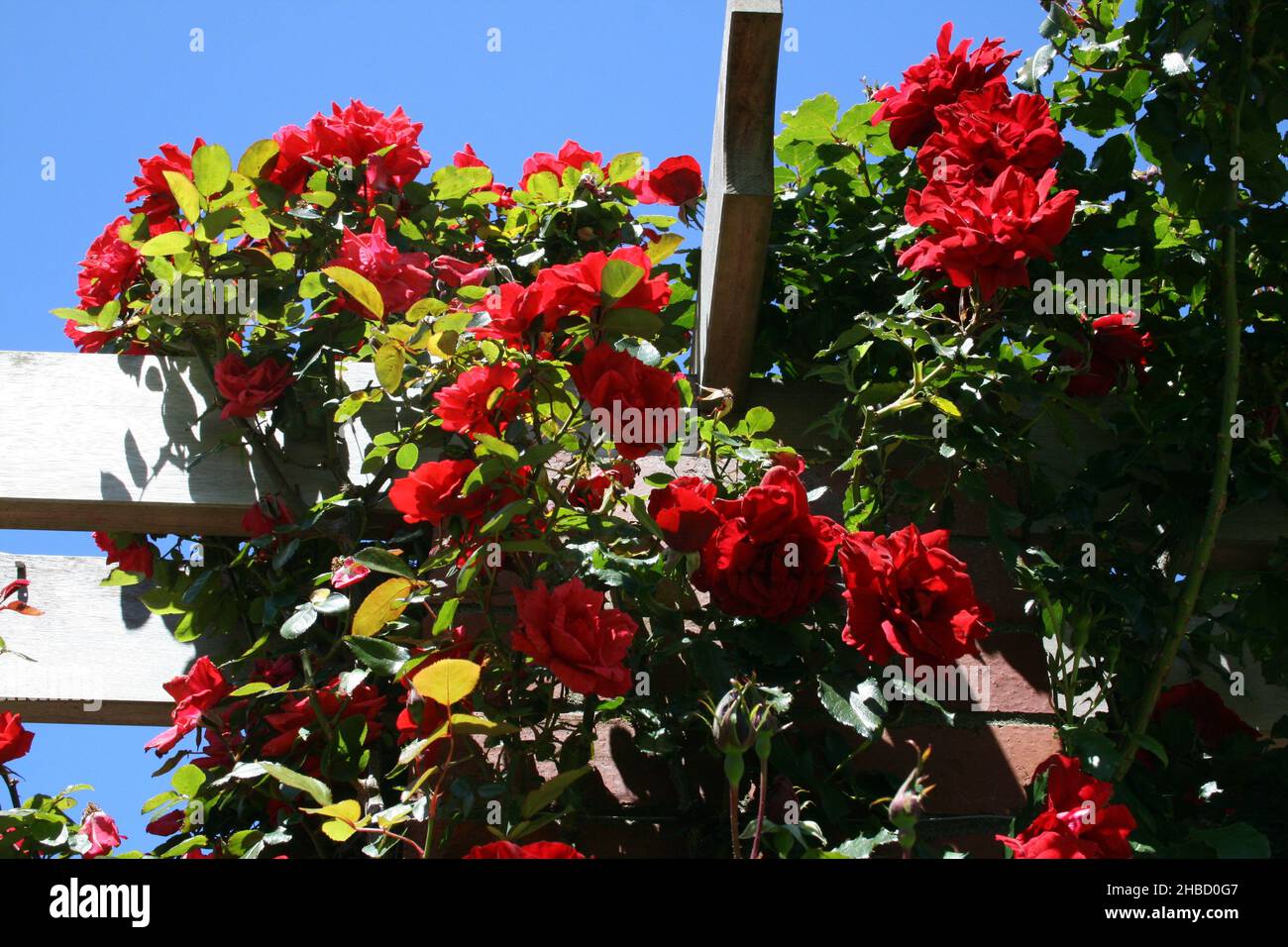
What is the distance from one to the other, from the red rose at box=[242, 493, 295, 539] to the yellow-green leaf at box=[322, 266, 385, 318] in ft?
1.12

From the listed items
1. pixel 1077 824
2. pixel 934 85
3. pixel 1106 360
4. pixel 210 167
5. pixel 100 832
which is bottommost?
pixel 100 832

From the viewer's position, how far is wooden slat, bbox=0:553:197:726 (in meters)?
1.84

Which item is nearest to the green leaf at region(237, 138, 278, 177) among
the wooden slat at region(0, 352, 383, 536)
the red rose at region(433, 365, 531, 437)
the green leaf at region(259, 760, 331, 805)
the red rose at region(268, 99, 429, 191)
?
the red rose at region(268, 99, 429, 191)

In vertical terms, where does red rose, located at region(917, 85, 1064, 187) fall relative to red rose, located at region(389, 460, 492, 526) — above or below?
above

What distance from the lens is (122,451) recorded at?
1.71 meters

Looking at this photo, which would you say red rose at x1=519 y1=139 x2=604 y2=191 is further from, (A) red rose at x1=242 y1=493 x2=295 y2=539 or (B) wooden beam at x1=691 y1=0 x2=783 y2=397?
(A) red rose at x1=242 y1=493 x2=295 y2=539

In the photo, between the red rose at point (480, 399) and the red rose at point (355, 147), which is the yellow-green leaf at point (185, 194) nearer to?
the red rose at point (355, 147)

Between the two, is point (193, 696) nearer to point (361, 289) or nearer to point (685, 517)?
point (361, 289)

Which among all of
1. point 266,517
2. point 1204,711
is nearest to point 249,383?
point 266,517

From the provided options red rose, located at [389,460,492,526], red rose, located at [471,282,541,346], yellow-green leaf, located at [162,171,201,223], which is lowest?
red rose, located at [389,460,492,526]

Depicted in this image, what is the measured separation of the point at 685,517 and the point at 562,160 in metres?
0.83

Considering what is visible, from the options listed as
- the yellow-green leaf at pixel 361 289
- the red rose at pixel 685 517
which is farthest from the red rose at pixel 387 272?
the red rose at pixel 685 517

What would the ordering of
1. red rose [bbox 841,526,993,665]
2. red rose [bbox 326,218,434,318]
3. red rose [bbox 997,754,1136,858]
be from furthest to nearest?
red rose [bbox 326,218,434,318] < red rose [bbox 841,526,993,665] < red rose [bbox 997,754,1136,858]
